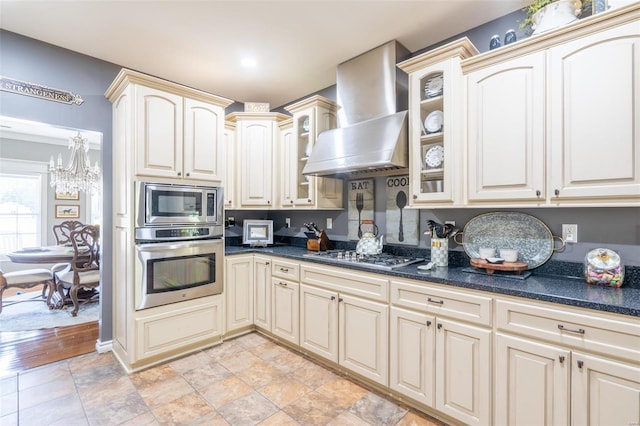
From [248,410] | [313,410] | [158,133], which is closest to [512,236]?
[313,410]

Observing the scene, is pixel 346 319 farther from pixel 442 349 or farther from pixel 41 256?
pixel 41 256

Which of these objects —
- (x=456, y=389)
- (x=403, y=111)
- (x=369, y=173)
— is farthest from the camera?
(x=369, y=173)

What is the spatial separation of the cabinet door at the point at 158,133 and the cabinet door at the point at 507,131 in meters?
2.34

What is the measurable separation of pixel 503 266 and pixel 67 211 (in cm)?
706

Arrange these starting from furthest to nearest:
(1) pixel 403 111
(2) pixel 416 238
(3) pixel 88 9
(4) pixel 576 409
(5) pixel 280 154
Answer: (5) pixel 280 154 → (2) pixel 416 238 → (1) pixel 403 111 → (3) pixel 88 9 → (4) pixel 576 409

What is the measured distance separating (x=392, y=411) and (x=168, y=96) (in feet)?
9.74

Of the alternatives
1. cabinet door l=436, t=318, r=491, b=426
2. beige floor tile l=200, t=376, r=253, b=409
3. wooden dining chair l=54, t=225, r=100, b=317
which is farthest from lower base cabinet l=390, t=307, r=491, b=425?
wooden dining chair l=54, t=225, r=100, b=317

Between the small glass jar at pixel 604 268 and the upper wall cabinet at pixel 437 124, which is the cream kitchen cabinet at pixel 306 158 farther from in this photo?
the small glass jar at pixel 604 268

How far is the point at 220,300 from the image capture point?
9.71 feet

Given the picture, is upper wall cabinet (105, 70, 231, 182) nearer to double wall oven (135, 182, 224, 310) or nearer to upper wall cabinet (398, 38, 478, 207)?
double wall oven (135, 182, 224, 310)

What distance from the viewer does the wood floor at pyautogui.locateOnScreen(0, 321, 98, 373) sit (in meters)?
2.60

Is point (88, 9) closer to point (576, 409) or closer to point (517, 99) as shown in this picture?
point (517, 99)

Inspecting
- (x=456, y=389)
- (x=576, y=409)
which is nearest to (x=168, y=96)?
(x=456, y=389)

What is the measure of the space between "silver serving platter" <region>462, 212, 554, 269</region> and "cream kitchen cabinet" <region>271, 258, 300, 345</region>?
146 cm
